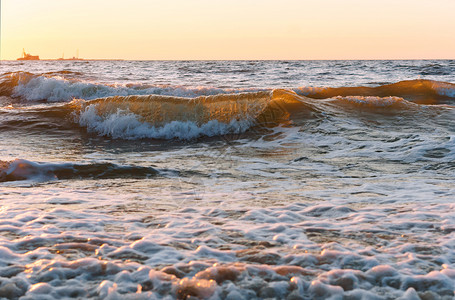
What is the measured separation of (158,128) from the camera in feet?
31.4

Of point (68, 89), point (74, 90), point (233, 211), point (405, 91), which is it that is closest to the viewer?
point (233, 211)

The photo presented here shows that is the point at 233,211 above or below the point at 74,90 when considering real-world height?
below


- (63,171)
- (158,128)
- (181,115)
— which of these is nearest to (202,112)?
(181,115)

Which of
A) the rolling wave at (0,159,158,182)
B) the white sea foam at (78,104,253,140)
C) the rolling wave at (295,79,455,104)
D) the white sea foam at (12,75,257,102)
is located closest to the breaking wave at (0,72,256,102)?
the white sea foam at (12,75,257,102)

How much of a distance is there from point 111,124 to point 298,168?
17.4 ft

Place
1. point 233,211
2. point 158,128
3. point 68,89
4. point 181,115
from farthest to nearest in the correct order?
point 68,89 < point 181,115 < point 158,128 < point 233,211

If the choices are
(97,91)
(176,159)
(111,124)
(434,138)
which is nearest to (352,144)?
(434,138)

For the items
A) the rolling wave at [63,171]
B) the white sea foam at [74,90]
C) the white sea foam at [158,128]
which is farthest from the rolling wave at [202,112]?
the white sea foam at [74,90]

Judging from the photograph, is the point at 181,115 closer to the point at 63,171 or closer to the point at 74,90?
the point at 63,171

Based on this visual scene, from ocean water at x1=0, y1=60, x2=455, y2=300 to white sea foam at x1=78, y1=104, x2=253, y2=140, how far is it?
0.04 metres

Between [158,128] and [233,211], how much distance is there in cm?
595

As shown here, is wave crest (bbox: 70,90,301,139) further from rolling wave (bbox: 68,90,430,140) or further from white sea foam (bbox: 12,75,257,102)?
white sea foam (bbox: 12,75,257,102)

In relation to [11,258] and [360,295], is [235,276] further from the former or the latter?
[11,258]

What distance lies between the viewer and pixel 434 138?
7457 millimetres
